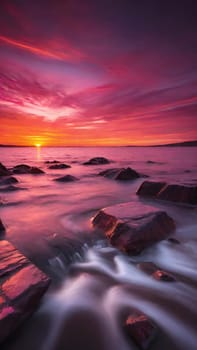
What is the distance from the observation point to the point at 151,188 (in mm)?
7277

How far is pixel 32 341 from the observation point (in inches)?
73.5

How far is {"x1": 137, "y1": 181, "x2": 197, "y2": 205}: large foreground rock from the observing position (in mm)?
6195

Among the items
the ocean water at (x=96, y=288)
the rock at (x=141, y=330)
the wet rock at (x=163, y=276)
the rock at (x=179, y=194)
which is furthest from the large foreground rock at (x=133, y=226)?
the rock at (x=179, y=194)

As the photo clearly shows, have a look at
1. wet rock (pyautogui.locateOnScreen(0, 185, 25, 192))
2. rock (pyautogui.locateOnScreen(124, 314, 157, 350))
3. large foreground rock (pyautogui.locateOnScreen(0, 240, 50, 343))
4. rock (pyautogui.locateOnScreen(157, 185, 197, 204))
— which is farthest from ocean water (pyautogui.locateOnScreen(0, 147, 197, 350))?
wet rock (pyautogui.locateOnScreen(0, 185, 25, 192))

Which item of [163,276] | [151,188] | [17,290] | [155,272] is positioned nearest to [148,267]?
[155,272]

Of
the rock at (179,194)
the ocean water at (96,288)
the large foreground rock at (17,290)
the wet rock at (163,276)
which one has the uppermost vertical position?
the rock at (179,194)

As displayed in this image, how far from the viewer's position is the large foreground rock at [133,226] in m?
3.38

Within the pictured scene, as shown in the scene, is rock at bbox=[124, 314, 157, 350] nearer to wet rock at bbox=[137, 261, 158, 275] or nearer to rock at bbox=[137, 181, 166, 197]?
wet rock at bbox=[137, 261, 158, 275]

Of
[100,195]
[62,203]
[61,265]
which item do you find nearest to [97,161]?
[100,195]

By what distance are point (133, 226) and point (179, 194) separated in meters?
3.43

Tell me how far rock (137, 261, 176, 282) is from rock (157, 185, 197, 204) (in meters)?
3.72

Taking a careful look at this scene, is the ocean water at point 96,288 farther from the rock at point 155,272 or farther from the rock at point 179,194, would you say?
the rock at point 179,194

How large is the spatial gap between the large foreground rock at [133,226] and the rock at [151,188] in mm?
2674

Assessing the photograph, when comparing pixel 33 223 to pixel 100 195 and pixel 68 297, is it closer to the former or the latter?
pixel 68 297
